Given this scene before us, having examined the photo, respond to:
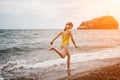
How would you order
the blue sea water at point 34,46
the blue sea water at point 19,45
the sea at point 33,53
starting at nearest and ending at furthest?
the sea at point 33,53
the blue sea water at point 34,46
the blue sea water at point 19,45

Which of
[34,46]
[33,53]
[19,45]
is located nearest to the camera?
[33,53]

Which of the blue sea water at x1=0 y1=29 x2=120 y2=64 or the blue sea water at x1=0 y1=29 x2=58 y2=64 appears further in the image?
the blue sea water at x1=0 y1=29 x2=58 y2=64

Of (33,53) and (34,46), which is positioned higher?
(33,53)

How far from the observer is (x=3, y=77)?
1050 centimetres

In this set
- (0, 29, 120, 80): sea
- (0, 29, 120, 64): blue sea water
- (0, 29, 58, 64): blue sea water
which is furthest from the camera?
(0, 29, 58, 64): blue sea water

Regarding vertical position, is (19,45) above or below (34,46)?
above

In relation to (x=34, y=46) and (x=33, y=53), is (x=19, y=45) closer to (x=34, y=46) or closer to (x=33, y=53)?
(x=34, y=46)

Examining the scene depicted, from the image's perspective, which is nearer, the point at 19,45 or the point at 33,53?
the point at 33,53

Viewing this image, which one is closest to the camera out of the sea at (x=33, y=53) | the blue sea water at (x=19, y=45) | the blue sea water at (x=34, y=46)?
the sea at (x=33, y=53)

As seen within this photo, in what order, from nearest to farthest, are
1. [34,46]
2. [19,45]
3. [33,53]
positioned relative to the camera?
[33,53] → [34,46] → [19,45]

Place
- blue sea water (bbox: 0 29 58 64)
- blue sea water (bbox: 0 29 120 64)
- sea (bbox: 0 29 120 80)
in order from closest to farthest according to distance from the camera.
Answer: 1. sea (bbox: 0 29 120 80)
2. blue sea water (bbox: 0 29 120 64)
3. blue sea water (bbox: 0 29 58 64)

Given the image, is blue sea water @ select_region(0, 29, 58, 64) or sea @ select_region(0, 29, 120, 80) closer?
sea @ select_region(0, 29, 120, 80)

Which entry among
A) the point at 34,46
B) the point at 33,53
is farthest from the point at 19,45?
the point at 33,53

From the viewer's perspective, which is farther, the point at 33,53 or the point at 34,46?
the point at 34,46
